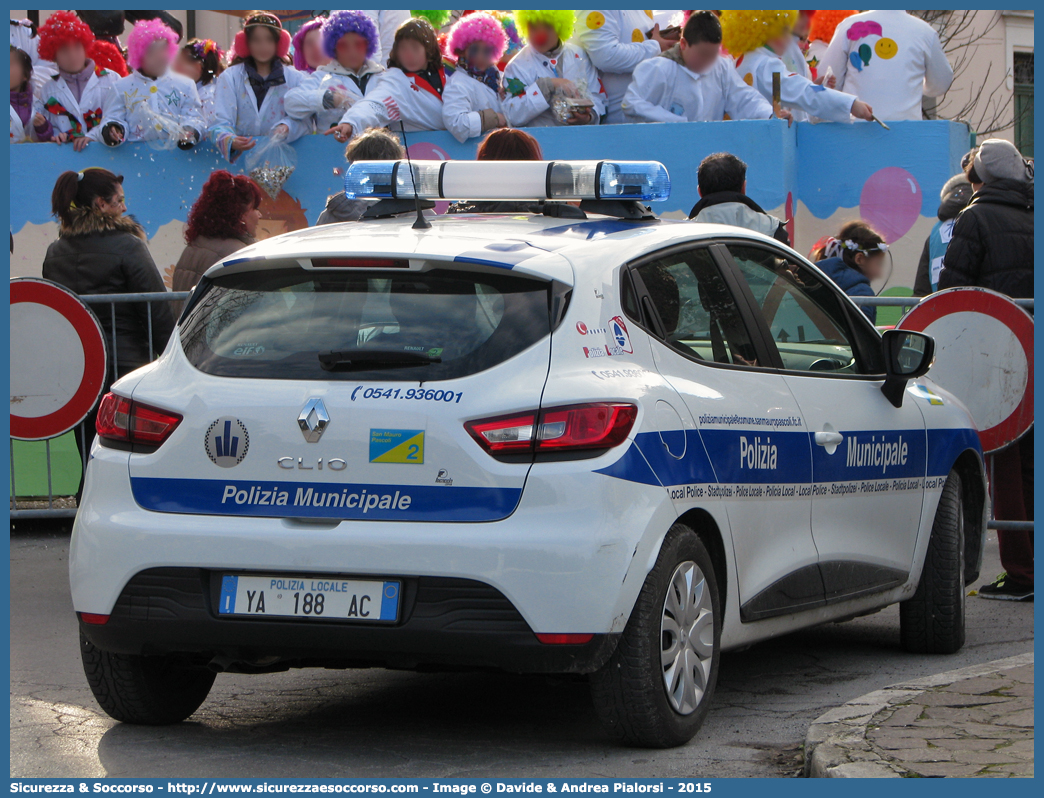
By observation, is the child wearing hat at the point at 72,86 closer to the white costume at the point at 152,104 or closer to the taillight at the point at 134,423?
the white costume at the point at 152,104

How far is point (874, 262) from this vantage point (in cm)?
890

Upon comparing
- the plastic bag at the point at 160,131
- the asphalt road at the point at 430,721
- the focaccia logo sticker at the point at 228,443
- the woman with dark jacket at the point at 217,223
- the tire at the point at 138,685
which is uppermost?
the plastic bag at the point at 160,131

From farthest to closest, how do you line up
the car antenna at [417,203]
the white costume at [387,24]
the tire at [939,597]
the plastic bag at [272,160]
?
the white costume at [387,24] → the plastic bag at [272,160] → the tire at [939,597] → the car antenna at [417,203]

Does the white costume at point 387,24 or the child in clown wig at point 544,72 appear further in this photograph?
the white costume at point 387,24

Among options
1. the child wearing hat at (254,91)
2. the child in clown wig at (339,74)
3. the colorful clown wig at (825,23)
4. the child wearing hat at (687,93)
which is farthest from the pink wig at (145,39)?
the colorful clown wig at (825,23)

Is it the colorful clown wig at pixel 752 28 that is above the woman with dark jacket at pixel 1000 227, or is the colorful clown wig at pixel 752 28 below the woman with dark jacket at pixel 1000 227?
above

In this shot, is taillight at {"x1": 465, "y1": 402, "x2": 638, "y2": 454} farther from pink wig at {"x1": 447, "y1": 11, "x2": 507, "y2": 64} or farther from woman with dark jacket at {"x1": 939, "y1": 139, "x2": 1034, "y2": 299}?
pink wig at {"x1": 447, "y1": 11, "x2": 507, "y2": 64}

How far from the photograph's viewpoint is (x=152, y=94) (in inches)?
492

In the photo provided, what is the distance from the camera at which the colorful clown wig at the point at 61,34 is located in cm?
1284

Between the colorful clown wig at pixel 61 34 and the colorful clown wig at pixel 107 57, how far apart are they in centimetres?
19

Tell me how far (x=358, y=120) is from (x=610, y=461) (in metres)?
8.22

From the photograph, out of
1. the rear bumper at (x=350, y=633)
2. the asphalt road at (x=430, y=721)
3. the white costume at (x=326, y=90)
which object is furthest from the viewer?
the white costume at (x=326, y=90)

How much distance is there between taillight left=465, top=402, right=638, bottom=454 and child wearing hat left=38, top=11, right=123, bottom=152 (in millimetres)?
9495

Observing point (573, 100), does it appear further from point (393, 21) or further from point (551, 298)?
point (551, 298)
